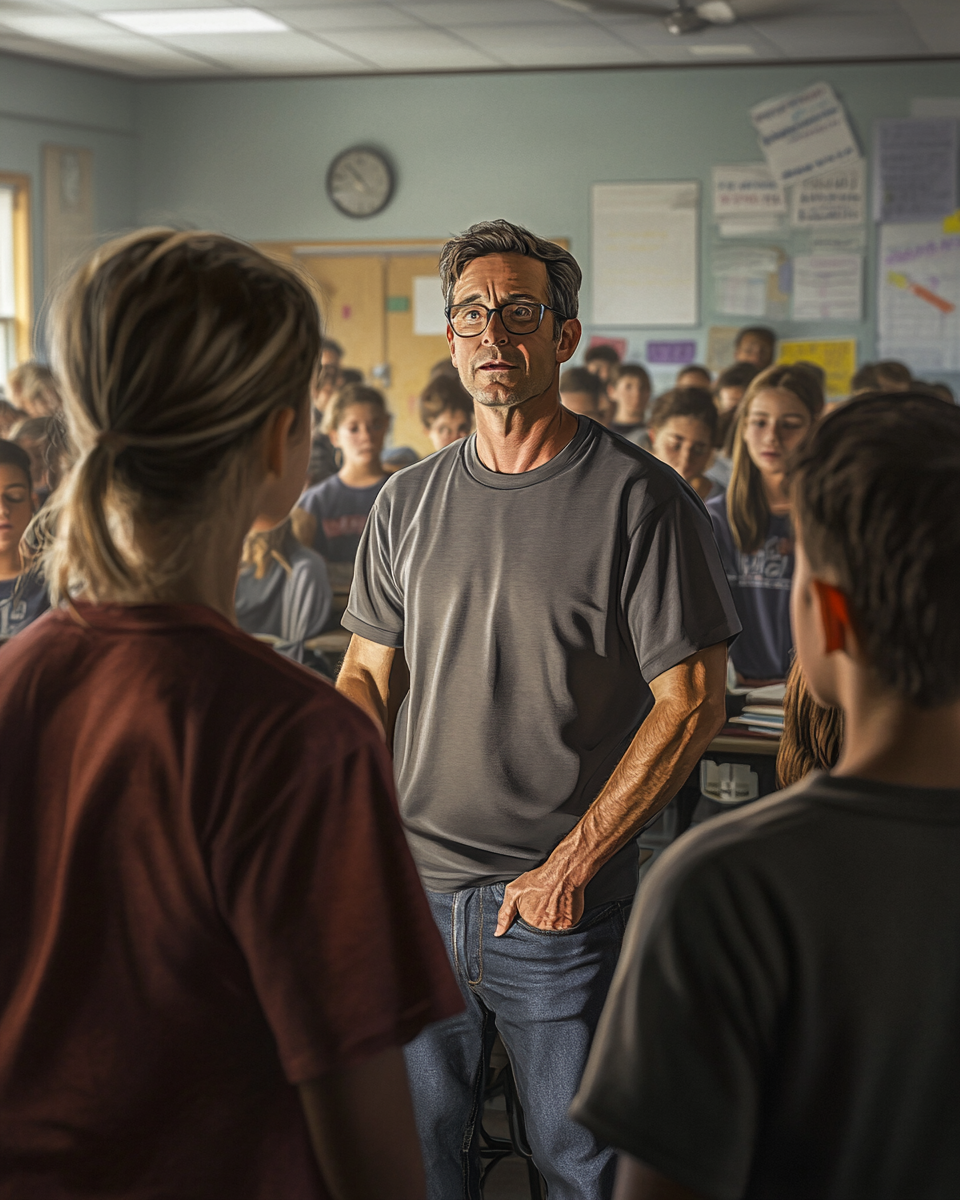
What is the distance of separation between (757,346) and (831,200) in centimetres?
93

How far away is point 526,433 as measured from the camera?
5.28 feet

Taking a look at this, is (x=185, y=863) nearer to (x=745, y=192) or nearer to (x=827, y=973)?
(x=827, y=973)

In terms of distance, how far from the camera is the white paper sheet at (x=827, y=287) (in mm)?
7055

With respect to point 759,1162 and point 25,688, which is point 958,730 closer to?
point 759,1162

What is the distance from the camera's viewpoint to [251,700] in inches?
28.0

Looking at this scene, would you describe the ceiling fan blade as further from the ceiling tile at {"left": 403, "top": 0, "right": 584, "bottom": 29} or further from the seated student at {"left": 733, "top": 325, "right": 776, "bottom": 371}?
the seated student at {"left": 733, "top": 325, "right": 776, "bottom": 371}

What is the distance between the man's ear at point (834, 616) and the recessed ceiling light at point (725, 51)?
6612 mm

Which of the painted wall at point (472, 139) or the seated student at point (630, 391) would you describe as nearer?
the seated student at point (630, 391)

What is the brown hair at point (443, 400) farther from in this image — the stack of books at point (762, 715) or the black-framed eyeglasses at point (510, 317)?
the black-framed eyeglasses at point (510, 317)

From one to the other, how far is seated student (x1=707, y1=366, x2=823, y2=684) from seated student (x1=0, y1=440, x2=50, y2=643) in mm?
1826

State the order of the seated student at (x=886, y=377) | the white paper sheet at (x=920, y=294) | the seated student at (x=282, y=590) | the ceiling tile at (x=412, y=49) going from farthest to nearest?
the white paper sheet at (x=920, y=294) < the ceiling tile at (x=412, y=49) < the seated student at (x=886, y=377) < the seated student at (x=282, y=590)

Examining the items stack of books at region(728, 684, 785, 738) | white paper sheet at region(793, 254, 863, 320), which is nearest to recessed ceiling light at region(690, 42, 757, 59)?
white paper sheet at region(793, 254, 863, 320)

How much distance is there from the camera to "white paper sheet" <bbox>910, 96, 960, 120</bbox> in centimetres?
680

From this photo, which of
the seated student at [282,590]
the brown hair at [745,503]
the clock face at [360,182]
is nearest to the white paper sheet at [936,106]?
the clock face at [360,182]
